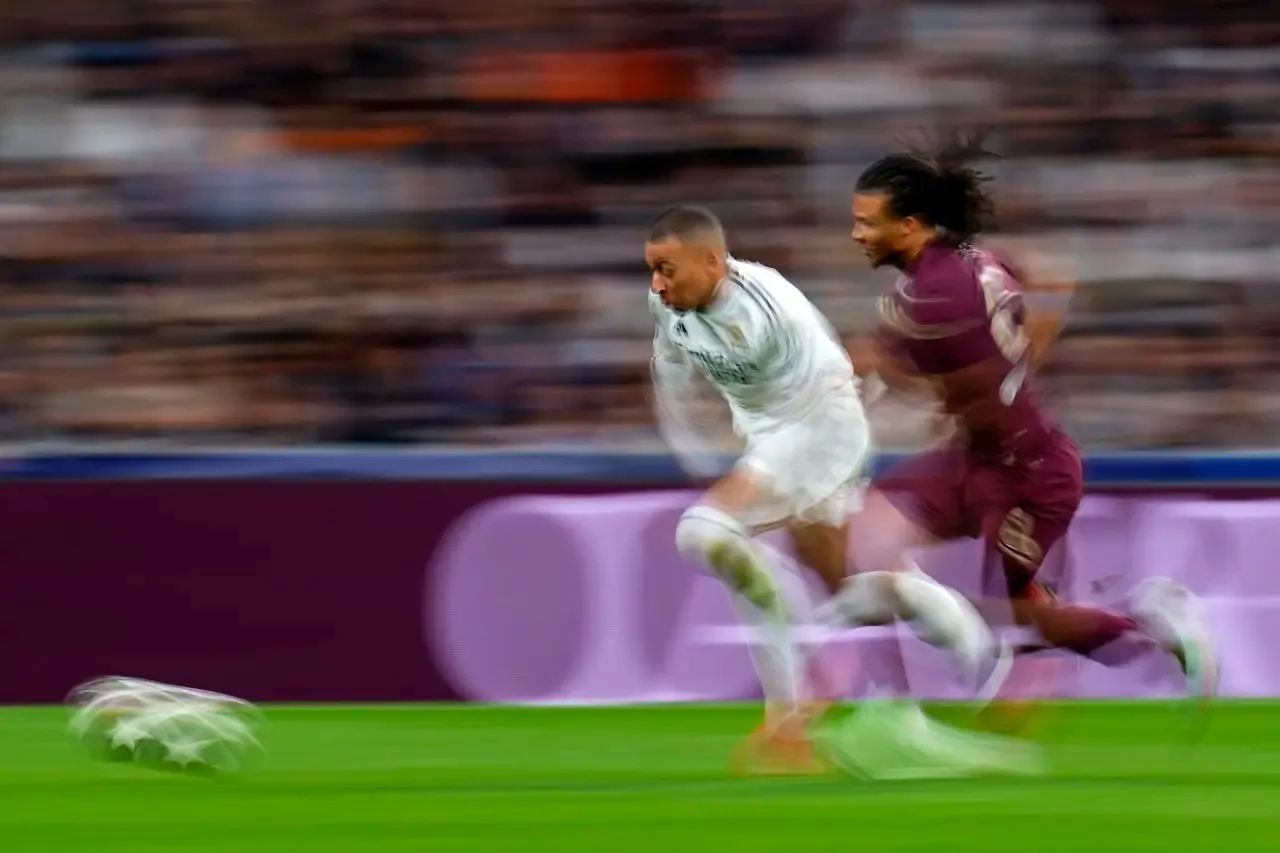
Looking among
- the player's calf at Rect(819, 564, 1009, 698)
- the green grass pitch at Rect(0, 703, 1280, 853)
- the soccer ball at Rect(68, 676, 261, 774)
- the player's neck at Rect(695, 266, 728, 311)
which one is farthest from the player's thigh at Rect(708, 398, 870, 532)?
the soccer ball at Rect(68, 676, 261, 774)

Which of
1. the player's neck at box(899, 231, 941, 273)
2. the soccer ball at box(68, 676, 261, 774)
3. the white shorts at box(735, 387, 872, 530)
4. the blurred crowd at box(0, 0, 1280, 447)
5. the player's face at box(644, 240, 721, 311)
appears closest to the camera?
the soccer ball at box(68, 676, 261, 774)

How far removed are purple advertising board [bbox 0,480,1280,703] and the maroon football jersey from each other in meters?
2.46

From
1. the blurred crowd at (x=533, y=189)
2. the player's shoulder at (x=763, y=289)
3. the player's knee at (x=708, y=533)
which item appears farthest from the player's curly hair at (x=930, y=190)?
the blurred crowd at (x=533, y=189)

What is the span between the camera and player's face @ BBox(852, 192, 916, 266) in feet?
21.5

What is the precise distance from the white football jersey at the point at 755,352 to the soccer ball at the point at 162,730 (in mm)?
1511

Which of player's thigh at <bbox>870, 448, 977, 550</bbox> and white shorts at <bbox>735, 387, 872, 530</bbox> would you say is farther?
player's thigh at <bbox>870, 448, 977, 550</bbox>

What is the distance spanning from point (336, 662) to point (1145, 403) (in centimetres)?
334

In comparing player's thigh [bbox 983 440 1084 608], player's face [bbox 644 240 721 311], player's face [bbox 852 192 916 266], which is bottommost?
player's thigh [bbox 983 440 1084 608]

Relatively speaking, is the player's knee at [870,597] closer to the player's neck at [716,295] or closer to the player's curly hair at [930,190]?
the player's neck at [716,295]

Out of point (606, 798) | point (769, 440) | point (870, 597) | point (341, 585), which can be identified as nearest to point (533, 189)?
point (341, 585)

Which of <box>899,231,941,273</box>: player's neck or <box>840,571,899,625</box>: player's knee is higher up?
<box>899,231,941,273</box>: player's neck

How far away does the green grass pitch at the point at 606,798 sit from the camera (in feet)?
16.7

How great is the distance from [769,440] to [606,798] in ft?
4.19

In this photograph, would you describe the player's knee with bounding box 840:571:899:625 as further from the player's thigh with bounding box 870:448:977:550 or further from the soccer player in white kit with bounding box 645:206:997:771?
the player's thigh with bounding box 870:448:977:550
